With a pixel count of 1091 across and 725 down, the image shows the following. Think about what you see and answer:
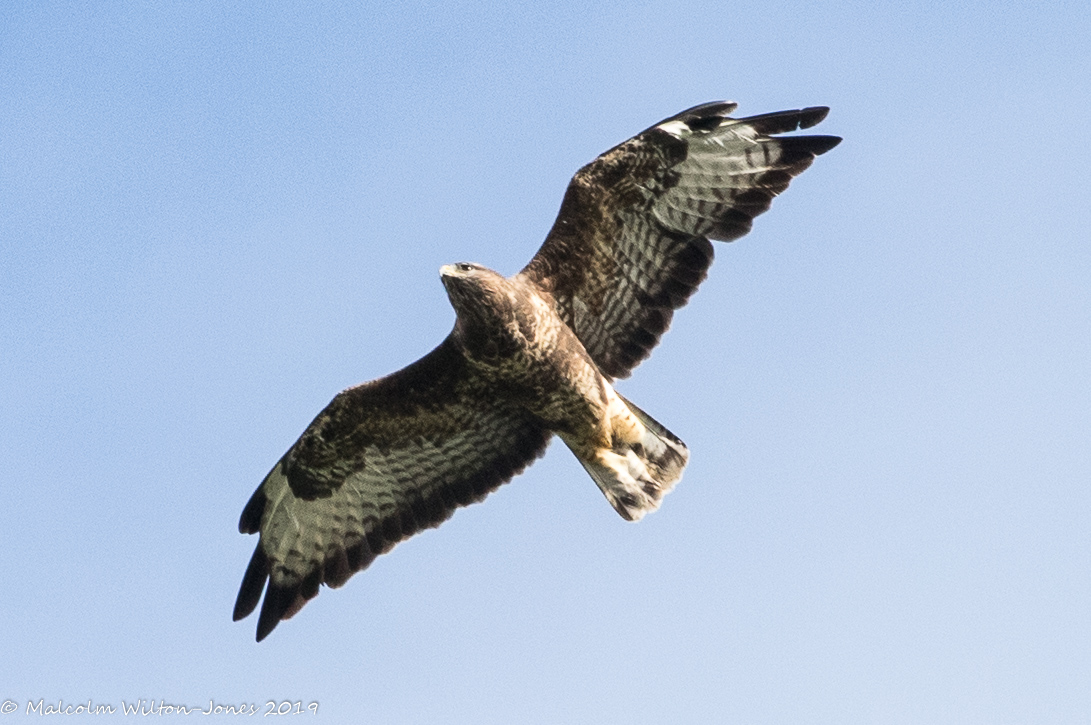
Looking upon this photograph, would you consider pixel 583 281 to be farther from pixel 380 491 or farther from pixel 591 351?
pixel 380 491

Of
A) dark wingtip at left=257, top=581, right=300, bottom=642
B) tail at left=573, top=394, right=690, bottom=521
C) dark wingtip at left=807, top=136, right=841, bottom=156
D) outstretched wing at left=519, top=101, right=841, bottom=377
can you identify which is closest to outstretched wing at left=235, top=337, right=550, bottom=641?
dark wingtip at left=257, top=581, right=300, bottom=642

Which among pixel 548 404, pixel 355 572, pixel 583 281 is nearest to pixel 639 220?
pixel 583 281

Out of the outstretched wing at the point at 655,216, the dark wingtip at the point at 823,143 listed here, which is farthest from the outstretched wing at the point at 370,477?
the dark wingtip at the point at 823,143

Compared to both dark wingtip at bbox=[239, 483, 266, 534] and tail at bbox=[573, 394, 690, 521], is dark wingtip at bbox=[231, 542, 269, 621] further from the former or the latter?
tail at bbox=[573, 394, 690, 521]

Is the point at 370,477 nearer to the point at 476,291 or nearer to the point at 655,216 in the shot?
the point at 476,291

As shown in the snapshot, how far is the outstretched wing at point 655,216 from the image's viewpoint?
370 inches

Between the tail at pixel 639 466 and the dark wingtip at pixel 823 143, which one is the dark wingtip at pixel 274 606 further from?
the dark wingtip at pixel 823 143

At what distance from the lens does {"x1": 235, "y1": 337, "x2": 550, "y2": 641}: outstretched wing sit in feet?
32.7

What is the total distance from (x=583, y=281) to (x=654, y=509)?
1556 millimetres

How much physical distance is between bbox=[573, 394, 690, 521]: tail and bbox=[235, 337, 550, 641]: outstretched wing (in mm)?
570

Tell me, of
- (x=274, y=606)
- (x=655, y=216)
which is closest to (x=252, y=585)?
(x=274, y=606)

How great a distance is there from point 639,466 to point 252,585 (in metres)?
2.88

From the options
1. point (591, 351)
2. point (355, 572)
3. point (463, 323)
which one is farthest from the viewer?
point (355, 572)

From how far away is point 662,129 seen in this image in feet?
30.7
